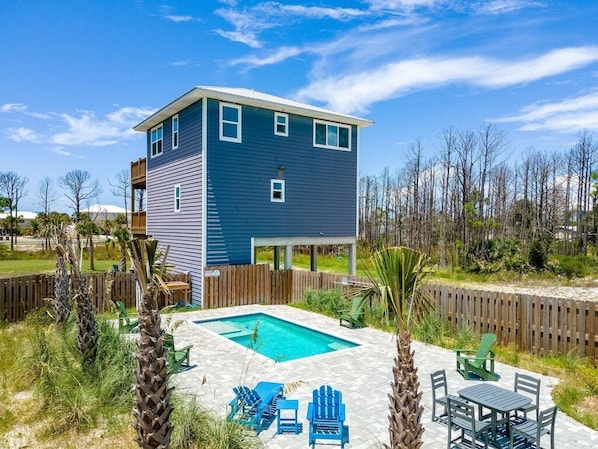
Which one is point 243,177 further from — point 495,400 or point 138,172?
point 495,400

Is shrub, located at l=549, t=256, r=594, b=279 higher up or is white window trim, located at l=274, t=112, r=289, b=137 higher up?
white window trim, located at l=274, t=112, r=289, b=137

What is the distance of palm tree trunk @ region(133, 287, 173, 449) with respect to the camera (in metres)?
4.04

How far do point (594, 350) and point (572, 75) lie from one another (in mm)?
22186

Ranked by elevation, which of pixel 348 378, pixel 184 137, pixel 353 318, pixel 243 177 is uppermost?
pixel 184 137

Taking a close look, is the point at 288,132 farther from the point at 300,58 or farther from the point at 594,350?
the point at 594,350

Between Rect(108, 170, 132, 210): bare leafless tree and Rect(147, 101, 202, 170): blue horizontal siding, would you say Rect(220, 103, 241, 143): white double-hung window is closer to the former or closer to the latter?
Rect(147, 101, 202, 170): blue horizontal siding

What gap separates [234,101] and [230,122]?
0.91 m

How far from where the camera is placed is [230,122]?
669 inches

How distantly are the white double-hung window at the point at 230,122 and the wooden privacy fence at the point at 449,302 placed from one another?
18.7 feet

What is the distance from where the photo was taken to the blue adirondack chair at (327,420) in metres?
5.38

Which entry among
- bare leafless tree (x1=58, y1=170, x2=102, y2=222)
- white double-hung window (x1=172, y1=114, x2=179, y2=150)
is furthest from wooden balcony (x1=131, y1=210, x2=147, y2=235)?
bare leafless tree (x1=58, y1=170, x2=102, y2=222)

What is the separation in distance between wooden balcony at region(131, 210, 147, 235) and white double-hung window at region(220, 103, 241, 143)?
8.79 m

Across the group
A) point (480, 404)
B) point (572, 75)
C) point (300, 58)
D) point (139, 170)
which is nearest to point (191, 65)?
point (300, 58)

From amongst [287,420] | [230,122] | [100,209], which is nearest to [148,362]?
[287,420]
